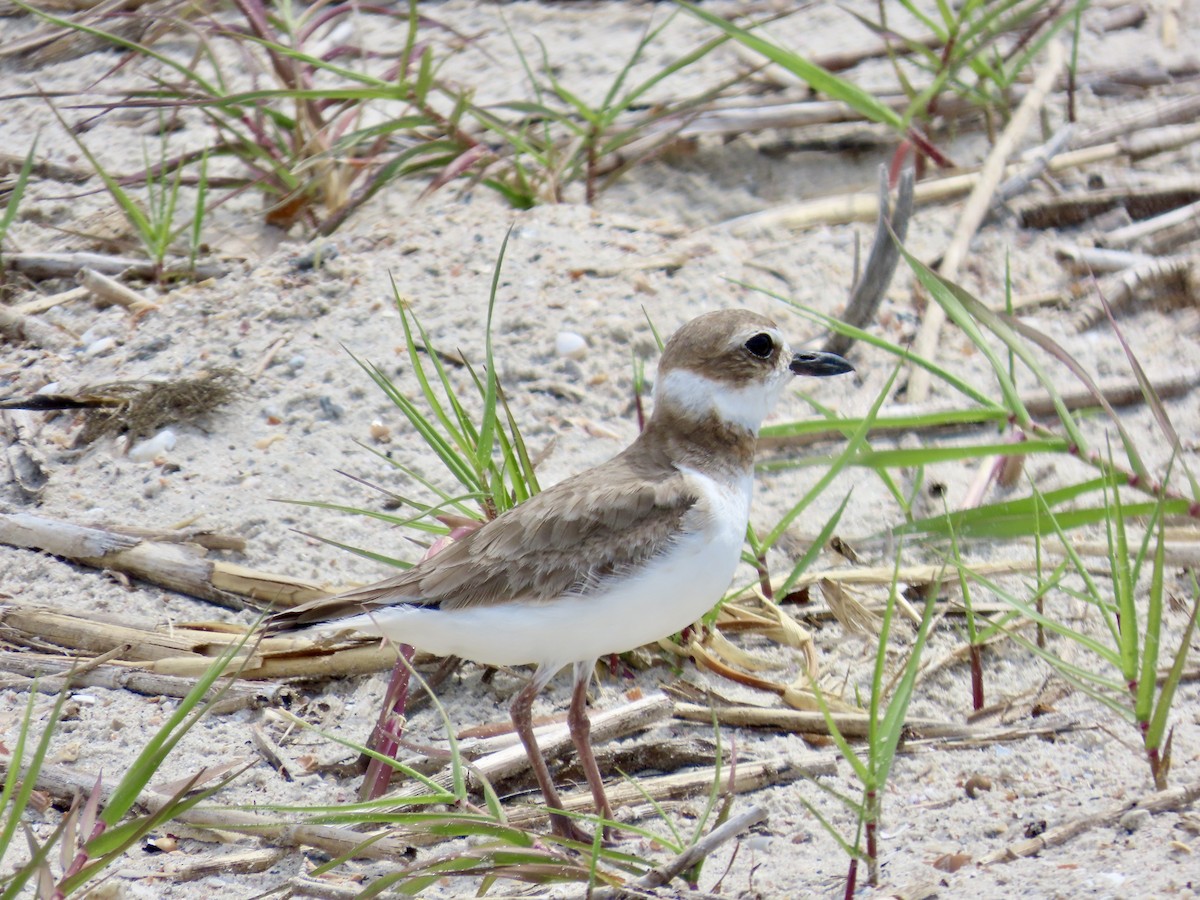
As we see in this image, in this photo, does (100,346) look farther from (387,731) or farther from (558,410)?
(387,731)

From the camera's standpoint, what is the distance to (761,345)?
3.42 meters

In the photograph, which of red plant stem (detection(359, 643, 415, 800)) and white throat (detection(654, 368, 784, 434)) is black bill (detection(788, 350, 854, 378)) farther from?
red plant stem (detection(359, 643, 415, 800))

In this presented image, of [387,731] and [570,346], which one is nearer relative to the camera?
[387,731]

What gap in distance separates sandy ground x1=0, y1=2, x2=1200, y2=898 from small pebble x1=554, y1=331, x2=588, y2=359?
24mm

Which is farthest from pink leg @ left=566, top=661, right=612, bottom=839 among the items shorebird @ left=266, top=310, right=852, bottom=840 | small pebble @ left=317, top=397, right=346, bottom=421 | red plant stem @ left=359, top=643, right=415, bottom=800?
small pebble @ left=317, top=397, right=346, bottom=421

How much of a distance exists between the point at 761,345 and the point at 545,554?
2.60 ft

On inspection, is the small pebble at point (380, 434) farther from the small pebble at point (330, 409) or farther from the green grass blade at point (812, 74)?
the green grass blade at point (812, 74)

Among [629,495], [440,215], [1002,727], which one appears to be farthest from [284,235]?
[1002,727]

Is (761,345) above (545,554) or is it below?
above

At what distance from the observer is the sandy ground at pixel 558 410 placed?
2.93 m

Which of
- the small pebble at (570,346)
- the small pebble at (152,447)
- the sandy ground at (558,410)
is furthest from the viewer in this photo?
the small pebble at (570,346)

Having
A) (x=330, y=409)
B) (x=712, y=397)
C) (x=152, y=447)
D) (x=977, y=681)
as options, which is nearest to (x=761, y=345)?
(x=712, y=397)

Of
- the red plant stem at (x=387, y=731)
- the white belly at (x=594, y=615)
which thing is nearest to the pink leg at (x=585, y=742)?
the white belly at (x=594, y=615)

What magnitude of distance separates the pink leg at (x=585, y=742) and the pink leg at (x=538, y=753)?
7cm
